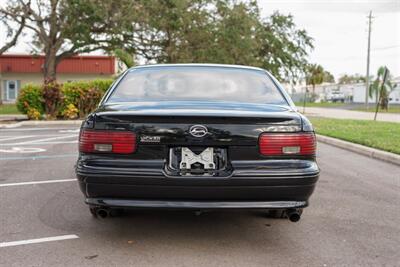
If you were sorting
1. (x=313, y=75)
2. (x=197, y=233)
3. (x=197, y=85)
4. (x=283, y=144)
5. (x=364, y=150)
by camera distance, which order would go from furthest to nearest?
(x=313, y=75), (x=364, y=150), (x=197, y=85), (x=197, y=233), (x=283, y=144)

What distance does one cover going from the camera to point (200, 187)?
137 inches

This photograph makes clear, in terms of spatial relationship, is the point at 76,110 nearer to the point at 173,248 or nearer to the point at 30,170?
the point at 30,170

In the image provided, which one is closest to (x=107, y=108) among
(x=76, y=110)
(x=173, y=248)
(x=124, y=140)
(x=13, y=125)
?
(x=124, y=140)

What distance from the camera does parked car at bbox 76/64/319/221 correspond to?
3508 millimetres

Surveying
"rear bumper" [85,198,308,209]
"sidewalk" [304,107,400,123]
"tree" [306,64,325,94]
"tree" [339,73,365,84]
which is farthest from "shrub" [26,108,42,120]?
"tree" [339,73,365,84]

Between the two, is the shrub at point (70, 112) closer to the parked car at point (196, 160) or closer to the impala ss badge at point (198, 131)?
the parked car at point (196, 160)

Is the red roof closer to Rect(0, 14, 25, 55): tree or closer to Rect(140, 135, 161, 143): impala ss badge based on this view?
Rect(0, 14, 25, 55): tree

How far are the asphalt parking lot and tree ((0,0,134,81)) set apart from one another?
18.1m

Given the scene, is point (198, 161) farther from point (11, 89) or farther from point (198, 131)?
point (11, 89)

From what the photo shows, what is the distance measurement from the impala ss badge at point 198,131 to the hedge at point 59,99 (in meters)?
15.8

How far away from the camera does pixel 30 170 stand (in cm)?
736

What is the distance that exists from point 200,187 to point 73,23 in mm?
23072

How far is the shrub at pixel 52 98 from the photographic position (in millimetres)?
18453

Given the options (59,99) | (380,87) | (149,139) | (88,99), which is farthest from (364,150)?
(380,87)
